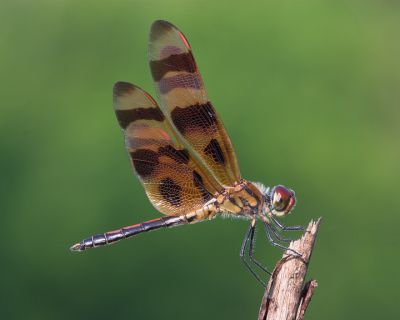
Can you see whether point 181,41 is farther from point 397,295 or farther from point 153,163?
point 397,295

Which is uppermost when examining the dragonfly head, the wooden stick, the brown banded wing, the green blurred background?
the green blurred background

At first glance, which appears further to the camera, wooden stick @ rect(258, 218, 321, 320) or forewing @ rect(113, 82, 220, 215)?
forewing @ rect(113, 82, 220, 215)

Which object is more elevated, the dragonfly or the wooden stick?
the dragonfly

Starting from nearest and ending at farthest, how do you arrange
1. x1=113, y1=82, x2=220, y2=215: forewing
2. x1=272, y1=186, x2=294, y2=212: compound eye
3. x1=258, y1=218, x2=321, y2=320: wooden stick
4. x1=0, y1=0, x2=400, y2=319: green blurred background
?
x1=258, y1=218, x2=321, y2=320: wooden stick < x1=272, y1=186, x2=294, y2=212: compound eye < x1=113, y1=82, x2=220, y2=215: forewing < x1=0, y1=0, x2=400, y2=319: green blurred background

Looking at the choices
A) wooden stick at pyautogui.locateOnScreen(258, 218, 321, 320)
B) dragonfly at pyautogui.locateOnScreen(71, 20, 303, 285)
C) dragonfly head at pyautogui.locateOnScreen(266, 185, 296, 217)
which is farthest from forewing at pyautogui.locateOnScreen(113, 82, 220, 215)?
wooden stick at pyautogui.locateOnScreen(258, 218, 321, 320)

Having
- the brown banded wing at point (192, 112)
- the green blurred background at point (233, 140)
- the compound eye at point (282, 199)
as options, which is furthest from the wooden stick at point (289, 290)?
the green blurred background at point (233, 140)

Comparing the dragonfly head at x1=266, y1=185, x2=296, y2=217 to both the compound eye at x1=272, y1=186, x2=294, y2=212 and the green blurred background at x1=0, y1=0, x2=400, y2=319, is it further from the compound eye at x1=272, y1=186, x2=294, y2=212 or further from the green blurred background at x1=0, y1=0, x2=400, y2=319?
the green blurred background at x1=0, y1=0, x2=400, y2=319

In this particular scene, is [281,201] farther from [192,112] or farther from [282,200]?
[192,112]

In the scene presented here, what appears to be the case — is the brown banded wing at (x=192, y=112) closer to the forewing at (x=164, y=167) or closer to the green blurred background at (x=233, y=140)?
the forewing at (x=164, y=167)
